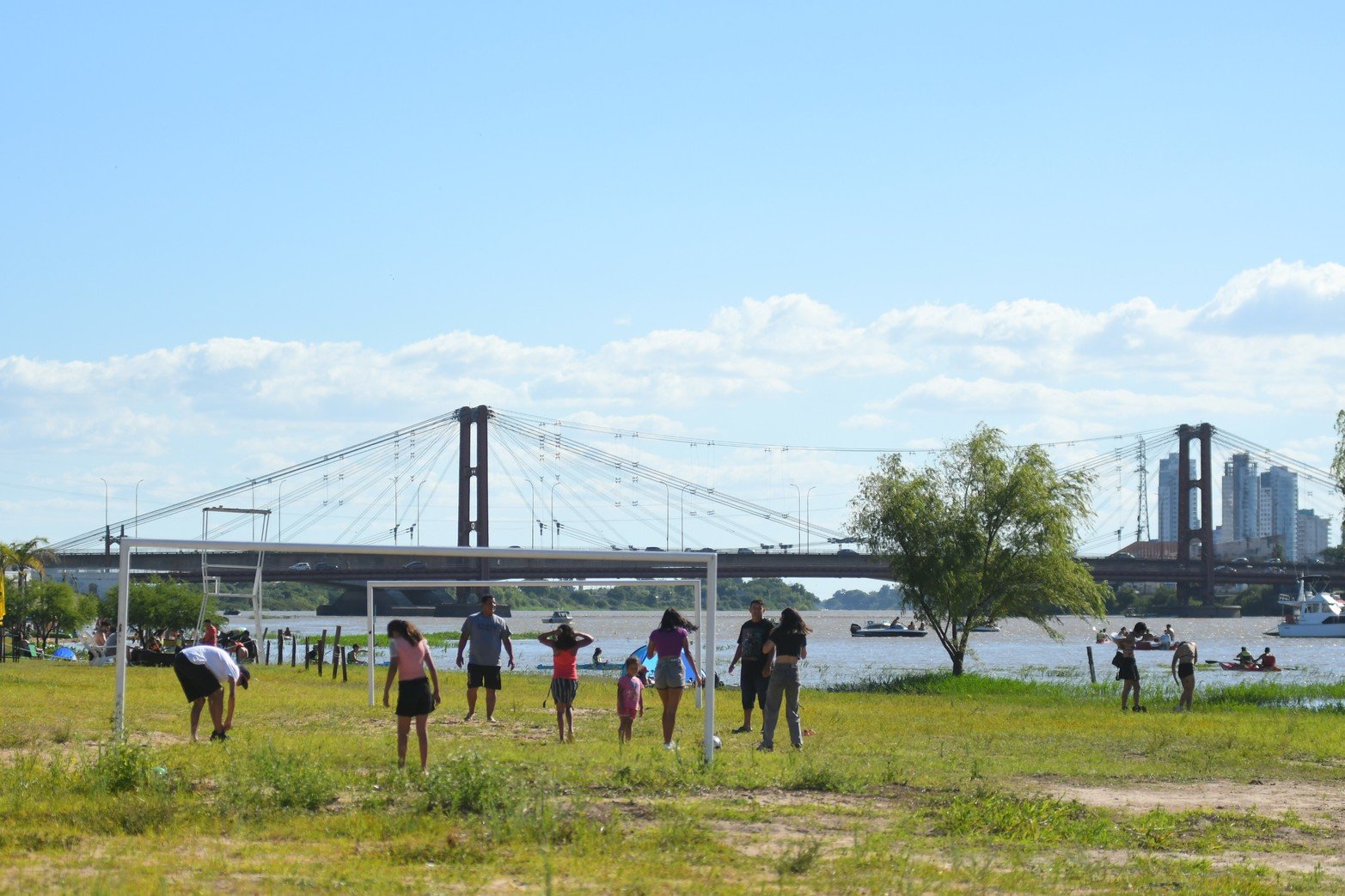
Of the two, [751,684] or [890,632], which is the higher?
[751,684]

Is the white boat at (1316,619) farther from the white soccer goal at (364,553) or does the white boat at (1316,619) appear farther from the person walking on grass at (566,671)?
the white soccer goal at (364,553)

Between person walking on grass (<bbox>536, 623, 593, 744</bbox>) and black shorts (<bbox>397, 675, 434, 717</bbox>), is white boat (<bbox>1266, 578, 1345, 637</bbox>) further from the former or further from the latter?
black shorts (<bbox>397, 675, 434, 717</bbox>)

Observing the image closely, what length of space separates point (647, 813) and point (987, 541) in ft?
97.5

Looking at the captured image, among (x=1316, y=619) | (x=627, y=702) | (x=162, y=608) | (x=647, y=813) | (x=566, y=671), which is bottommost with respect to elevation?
(x=1316, y=619)

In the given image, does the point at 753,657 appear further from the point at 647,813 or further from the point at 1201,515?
the point at 1201,515

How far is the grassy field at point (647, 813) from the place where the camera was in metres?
8.42

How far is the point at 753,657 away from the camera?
55.9 feet

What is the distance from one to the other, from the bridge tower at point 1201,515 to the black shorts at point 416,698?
3275 inches

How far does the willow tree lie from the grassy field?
21.1 metres

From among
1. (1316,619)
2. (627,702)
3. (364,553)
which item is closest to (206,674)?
(364,553)

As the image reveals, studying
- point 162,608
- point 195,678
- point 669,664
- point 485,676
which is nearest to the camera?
point 195,678

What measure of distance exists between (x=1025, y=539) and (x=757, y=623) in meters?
23.6

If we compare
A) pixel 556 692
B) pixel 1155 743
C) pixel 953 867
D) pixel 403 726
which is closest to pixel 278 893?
pixel 953 867

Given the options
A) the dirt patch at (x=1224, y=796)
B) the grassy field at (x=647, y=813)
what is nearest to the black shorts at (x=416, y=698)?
the grassy field at (x=647, y=813)
